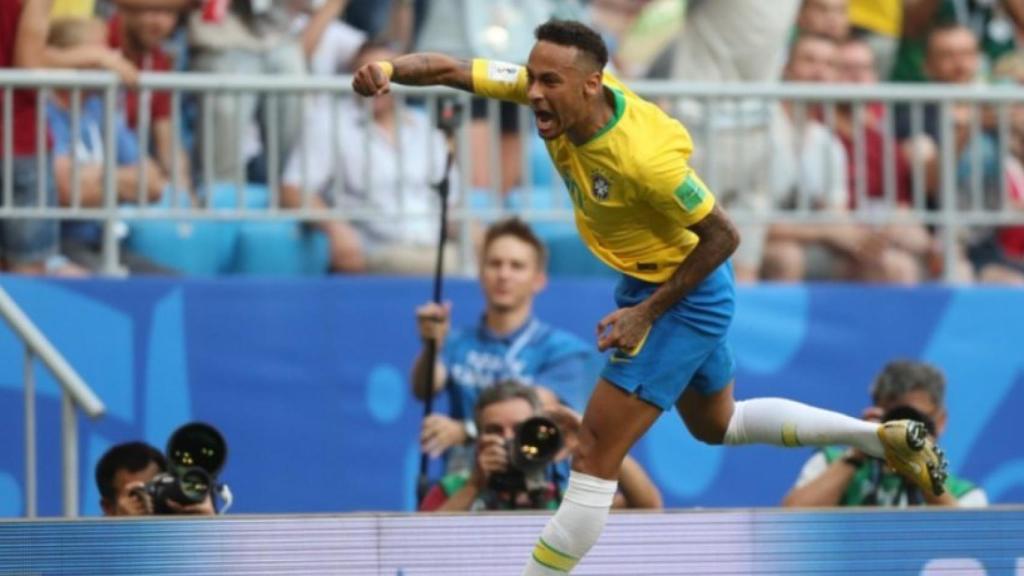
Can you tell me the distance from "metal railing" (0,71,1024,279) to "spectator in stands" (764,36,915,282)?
1.5 inches

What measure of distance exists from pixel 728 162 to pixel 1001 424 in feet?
6.28

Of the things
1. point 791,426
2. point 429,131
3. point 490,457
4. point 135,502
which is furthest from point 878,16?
point 135,502

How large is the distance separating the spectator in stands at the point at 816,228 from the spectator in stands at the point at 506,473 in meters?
2.66

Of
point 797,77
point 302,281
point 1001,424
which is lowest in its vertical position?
point 1001,424

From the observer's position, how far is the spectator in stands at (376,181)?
11.0m

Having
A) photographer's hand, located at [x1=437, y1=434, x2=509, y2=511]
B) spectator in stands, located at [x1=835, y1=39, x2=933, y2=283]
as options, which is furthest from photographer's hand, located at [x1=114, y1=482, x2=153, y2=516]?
spectator in stands, located at [x1=835, y1=39, x2=933, y2=283]

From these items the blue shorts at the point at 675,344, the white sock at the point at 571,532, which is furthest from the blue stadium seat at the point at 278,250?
the white sock at the point at 571,532

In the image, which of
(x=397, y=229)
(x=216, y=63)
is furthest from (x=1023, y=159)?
(x=216, y=63)

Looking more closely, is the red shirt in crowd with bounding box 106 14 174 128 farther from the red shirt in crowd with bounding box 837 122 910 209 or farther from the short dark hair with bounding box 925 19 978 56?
the short dark hair with bounding box 925 19 978 56

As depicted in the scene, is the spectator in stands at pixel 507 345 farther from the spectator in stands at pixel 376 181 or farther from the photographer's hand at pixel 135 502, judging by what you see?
the photographer's hand at pixel 135 502

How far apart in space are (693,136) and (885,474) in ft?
8.53

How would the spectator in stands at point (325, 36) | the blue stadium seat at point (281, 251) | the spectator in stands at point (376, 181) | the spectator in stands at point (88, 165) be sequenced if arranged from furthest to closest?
the spectator in stands at point (325, 36)
the blue stadium seat at point (281, 251)
the spectator in stands at point (376, 181)
the spectator in stands at point (88, 165)

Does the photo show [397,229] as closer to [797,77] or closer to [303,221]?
[303,221]

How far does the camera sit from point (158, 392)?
35.4ft
